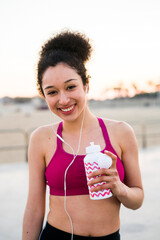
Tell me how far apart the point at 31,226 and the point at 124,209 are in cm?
273

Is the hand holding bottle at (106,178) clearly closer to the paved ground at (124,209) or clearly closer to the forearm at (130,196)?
the forearm at (130,196)

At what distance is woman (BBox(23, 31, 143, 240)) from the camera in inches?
64.6

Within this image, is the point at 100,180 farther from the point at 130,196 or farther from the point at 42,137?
the point at 42,137

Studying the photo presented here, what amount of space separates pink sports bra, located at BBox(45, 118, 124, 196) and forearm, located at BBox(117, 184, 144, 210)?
110 millimetres

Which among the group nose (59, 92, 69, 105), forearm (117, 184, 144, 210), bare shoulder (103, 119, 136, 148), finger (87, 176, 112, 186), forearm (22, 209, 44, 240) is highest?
nose (59, 92, 69, 105)

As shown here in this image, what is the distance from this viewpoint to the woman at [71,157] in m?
1.64

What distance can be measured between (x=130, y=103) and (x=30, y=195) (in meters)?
89.5

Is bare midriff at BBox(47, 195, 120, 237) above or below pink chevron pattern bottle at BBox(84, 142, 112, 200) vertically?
below

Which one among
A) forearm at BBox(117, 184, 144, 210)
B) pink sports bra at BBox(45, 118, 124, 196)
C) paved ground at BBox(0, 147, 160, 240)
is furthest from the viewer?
paved ground at BBox(0, 147, 160, 240)

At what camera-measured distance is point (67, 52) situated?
1.77 m

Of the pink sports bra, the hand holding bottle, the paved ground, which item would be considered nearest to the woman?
the pink sports bra

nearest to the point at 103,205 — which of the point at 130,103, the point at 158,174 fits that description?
the point at 158,174

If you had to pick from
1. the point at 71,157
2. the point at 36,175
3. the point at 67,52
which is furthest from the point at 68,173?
the point at 67,52

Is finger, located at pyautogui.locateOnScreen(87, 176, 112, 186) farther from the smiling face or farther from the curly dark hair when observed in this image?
the curly dark hair
